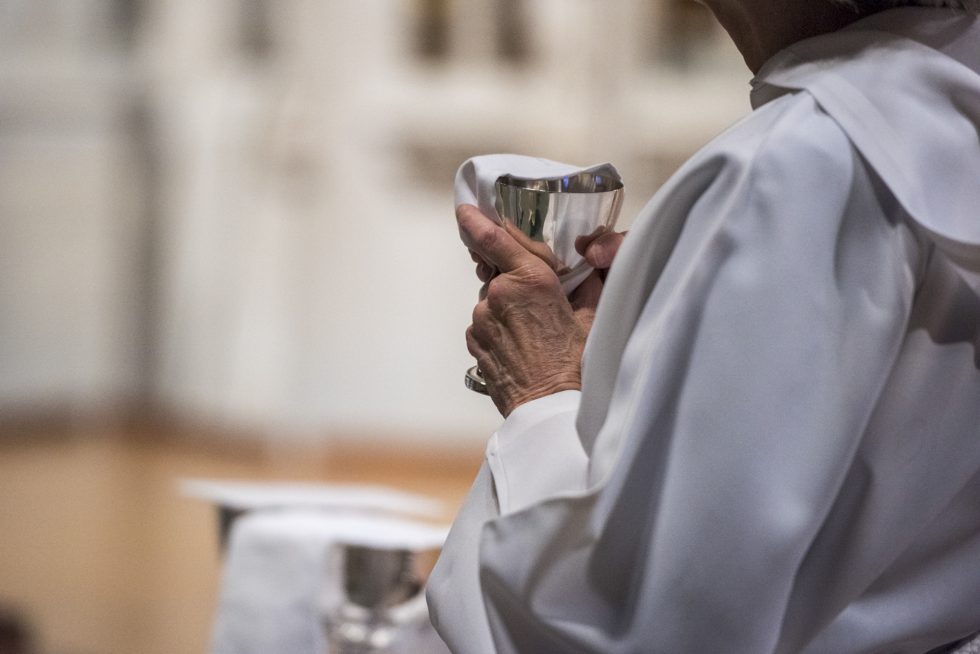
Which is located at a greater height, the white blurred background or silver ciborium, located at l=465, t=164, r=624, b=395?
silver ciborium, located at l=465, t=164, r=624, b=395

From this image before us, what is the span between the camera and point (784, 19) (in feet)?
3.75

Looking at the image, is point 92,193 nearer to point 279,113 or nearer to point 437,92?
point 279,113

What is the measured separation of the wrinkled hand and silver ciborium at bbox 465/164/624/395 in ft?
0.05

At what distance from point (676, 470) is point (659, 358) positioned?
3.4 inches

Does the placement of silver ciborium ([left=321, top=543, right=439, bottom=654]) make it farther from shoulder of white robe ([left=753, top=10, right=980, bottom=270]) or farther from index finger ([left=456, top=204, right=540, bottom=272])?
shoulder of white robe ([left=753, top=10, right=980, bottom=270])

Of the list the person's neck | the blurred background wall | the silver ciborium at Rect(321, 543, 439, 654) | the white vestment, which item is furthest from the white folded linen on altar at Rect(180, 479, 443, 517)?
the blurred background wall

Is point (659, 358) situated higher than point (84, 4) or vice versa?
point (659, 358)

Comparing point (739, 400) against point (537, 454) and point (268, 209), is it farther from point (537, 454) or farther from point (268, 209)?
point (268, 209)

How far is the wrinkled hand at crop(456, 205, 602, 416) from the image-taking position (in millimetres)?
1223

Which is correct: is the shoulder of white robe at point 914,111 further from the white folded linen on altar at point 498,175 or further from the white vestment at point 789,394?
the white folded linen on altar at point 498,175

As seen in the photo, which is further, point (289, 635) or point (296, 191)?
point (296, 191)

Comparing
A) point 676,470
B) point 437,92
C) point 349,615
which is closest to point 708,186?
point 676,470

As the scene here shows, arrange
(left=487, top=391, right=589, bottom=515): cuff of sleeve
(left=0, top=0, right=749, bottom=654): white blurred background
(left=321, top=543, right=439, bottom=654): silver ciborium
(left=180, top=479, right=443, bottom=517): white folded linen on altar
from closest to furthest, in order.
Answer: (left=487, top=391, right=589, bottom=515): cuff of sleeve → (left=321, top=543, right=439, bottom=654): silver ciborium → (left=180, top=479, right=443, bottom=517): white folded linen on altar → (left=0, top=0, right=749, bottom=654): white blurred background

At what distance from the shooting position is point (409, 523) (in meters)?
2.25
